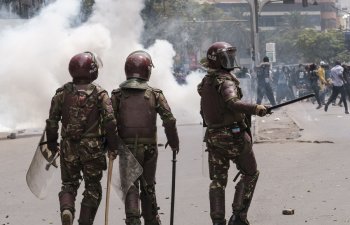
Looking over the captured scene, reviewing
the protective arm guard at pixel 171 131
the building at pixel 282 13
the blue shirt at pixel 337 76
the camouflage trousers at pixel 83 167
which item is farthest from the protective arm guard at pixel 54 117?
the building at pixel 282 13

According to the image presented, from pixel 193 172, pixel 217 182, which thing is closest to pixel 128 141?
pixel 217 182

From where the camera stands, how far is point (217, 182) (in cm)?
682

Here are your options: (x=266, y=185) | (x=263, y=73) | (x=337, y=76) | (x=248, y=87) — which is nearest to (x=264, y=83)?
(x=263, y=73)

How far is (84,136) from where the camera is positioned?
6539 mm

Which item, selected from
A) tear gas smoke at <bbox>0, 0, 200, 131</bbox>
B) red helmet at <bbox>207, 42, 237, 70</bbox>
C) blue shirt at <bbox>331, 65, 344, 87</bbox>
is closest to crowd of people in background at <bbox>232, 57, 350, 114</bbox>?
blue shirt at <bbox>331, 65, 344, 87</bbox>

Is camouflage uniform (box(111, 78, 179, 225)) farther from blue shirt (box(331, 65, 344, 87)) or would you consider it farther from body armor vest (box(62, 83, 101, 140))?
blue shirt (box(331, 65, 344, 87))

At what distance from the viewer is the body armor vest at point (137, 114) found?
6.72 m

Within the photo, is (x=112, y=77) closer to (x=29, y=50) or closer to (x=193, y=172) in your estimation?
(x=29, y=50)

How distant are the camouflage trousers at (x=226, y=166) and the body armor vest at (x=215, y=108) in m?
0.07

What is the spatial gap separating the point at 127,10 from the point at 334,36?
6327 centimetres

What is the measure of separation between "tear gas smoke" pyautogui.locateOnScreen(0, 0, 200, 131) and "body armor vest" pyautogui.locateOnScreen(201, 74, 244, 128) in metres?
14.6

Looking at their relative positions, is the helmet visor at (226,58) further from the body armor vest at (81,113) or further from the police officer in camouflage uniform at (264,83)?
the police officer in camouflage uniform at (264,83)

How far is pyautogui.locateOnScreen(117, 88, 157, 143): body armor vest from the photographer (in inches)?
265

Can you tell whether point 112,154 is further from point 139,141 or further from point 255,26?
point 255,26
